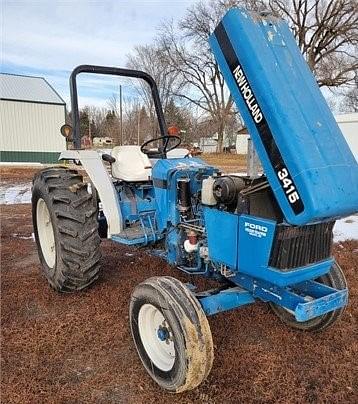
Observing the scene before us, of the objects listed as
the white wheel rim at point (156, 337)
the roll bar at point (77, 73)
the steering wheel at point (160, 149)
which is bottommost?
the white wheel rim at point (156, 337)

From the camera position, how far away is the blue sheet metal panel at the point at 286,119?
1998 mm

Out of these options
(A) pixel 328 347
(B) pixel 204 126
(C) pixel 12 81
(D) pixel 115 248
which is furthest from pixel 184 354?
(B) pixel 204 126

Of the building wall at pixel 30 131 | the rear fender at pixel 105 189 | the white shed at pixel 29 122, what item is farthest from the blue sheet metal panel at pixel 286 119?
the white shed at pixel 29 122

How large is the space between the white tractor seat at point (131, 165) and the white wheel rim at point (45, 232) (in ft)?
2.88

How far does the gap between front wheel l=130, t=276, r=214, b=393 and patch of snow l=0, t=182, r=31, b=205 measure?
298 inches

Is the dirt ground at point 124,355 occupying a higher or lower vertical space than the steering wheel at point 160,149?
lower

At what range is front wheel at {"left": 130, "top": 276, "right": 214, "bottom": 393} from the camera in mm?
2191

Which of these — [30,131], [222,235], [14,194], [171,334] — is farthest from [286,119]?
[30,131]

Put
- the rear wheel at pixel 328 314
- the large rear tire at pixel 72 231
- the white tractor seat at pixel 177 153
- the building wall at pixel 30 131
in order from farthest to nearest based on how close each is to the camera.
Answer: the building wall at pixel 30 131
the white tractor seat at pixel 177 153
the large rear tire at pixel 72 231
the rear wheel at pixel 328 314

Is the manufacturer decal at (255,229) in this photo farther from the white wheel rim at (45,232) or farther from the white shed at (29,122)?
the white shed at (29,122)

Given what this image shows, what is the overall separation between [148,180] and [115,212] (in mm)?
520

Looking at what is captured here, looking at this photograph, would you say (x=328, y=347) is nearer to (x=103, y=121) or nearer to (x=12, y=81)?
(x=12, y=81)

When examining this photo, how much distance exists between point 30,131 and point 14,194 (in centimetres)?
1861

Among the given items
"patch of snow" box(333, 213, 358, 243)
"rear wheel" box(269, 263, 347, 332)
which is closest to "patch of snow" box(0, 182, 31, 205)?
"patch of snow" box(333, 213, 358, 243)
